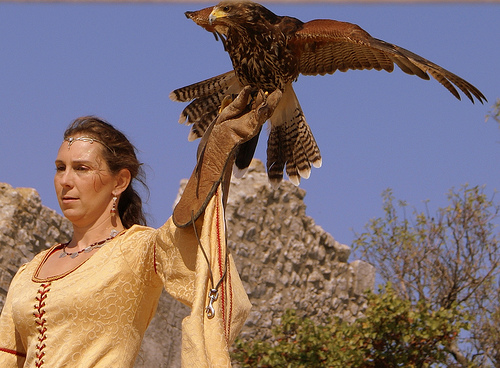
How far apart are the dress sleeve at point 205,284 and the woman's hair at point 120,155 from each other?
0.46 metres

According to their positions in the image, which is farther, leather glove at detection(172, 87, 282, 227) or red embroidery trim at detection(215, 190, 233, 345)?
leather glove at detection(172, 87, 282, 227)

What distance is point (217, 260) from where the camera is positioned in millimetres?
2205

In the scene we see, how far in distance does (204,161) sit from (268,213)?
5.19m

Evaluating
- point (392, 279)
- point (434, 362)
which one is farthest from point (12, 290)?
point (392, 279)

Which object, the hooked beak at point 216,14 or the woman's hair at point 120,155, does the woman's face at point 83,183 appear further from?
the hooked beak at point 216,14

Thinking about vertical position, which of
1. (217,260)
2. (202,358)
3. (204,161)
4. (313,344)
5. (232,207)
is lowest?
(202,358)

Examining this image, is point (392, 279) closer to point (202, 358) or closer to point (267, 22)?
point (267, 22)

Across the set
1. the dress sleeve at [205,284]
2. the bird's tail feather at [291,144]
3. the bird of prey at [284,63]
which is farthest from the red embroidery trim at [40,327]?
the bird's tail feather at [291,144]

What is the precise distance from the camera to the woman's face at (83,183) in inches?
104

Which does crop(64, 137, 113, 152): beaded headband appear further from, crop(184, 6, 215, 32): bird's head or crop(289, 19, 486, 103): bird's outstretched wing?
crop(289, 19, 486, 103): bird's outstretched wing

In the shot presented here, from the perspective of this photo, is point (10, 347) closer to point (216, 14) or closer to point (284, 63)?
point (216, 14)

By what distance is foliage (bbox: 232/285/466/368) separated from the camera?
21.0 feet

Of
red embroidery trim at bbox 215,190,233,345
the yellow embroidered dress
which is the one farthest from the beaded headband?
red embroidery trim at bbox 215,190,233,345

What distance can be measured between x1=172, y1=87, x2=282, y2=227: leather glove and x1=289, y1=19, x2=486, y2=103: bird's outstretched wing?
3.07ft
